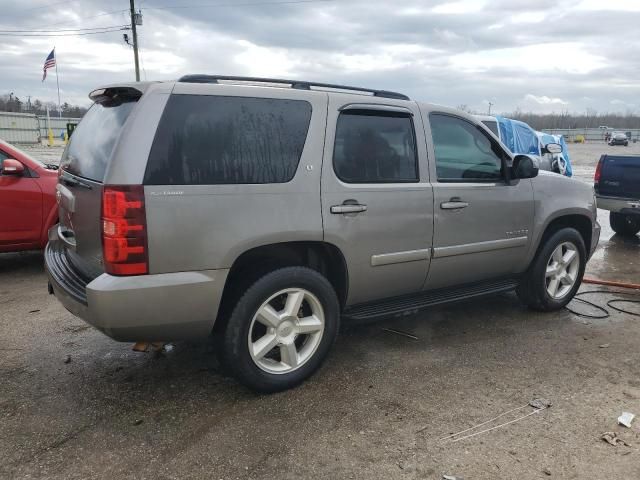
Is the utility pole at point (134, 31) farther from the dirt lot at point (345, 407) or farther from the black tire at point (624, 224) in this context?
the dirt lot at point (345, 407)

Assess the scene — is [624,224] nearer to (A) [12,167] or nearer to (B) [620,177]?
(B) [620,177]

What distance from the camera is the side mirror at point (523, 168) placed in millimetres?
4340

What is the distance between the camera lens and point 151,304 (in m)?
2.82

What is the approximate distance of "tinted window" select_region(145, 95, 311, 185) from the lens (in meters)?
2.85

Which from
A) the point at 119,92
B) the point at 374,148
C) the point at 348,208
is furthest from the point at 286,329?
the point at 119,92

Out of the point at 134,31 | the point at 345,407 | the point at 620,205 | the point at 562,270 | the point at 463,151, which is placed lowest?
the point at 345,407

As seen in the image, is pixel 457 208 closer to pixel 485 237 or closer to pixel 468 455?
pixel 485 237

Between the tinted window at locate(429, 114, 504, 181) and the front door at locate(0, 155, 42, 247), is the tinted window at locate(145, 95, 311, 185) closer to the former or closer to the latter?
the tinted window at locate(429, 114, 504, 181)

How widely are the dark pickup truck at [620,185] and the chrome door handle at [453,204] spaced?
5484mm

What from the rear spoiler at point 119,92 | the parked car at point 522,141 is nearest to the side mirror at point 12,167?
the rear spoiler at point 119,92

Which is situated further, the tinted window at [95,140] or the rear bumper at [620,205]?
the rear bumper at [620,205]

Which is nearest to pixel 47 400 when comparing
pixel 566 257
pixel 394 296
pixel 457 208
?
pixel 394 296

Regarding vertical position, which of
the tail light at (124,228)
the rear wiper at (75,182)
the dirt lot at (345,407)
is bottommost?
the dirt lot at (345,407)

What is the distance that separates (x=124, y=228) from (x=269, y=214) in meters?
0.81
